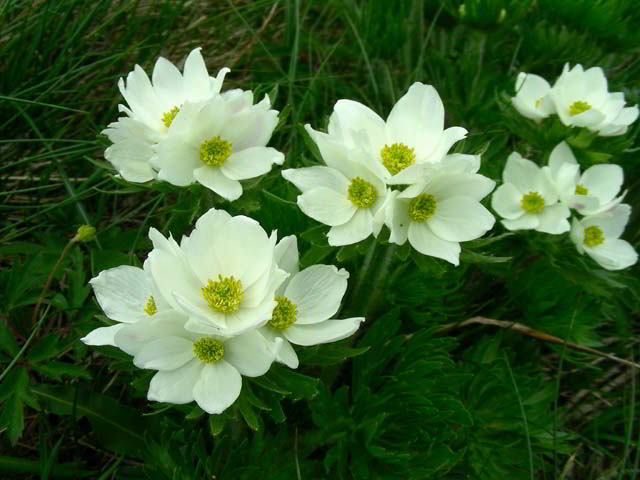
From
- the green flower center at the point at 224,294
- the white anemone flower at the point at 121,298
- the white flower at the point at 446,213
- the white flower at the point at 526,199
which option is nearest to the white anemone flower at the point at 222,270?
the green flower center at the point at 224,294

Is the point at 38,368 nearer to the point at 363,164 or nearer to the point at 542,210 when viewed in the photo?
the point at 363,164

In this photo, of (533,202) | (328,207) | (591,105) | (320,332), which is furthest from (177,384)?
(591,105)

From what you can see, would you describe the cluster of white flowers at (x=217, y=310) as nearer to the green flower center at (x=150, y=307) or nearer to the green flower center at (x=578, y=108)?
the green flower center at (x=150, y=307)

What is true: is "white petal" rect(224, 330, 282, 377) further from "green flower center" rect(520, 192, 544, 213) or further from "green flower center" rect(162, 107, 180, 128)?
"green flower center" rect(520, 192, 544, 213)

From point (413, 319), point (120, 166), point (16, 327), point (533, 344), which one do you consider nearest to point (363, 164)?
point (120, 166)

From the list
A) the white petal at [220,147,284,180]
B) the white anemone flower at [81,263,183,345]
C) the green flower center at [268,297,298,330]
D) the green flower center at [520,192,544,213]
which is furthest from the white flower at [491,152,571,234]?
the white anemone flower at [81,263,183,345]
